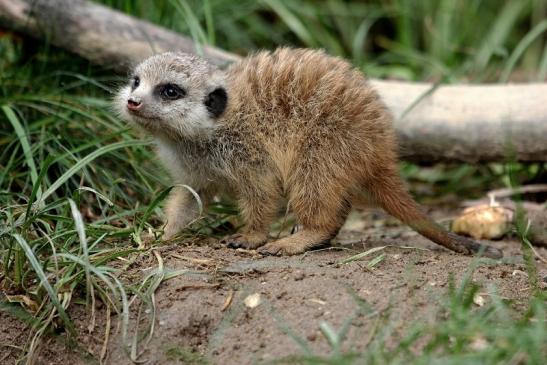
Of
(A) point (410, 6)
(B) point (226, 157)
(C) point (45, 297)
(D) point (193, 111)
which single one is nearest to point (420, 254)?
(B) point (226, 157)

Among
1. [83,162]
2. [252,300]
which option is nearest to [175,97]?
[83,162]

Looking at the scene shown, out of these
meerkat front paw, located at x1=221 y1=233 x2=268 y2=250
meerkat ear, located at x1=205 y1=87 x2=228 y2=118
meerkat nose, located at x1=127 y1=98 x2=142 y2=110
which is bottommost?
meerkat front paw, located at x1=221 y1=233 x2=268 y2=250

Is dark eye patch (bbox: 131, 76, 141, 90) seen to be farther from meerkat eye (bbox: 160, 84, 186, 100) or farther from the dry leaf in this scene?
the dry leaf

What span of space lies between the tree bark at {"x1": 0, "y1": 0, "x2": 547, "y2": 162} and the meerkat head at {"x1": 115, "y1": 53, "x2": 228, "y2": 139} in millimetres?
1118

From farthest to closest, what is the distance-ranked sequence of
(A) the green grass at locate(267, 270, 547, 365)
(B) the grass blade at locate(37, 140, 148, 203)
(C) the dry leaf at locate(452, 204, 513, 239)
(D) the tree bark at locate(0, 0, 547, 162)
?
(D) the tree bark at locate(0, 0, 547, 162) → (C) the dry leaf at locate(452, 204, 513, 239) → (B) the grass blade at locate(37, 140, 148, 203) → (A) the green grass at locate(267, 270, 547, 365)

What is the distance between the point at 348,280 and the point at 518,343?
3.39 feet

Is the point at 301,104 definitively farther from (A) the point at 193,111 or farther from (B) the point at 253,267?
(B) the point at 253,267

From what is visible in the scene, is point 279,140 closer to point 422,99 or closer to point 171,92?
point 171,92

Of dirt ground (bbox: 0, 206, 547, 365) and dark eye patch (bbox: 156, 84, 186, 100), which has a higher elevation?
dark eye patch (bbox: 156, 84, 186, 100)

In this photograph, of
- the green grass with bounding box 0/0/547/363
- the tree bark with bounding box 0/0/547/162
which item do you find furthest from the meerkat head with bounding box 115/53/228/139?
the tree bark with bounding box 0/0/547/162

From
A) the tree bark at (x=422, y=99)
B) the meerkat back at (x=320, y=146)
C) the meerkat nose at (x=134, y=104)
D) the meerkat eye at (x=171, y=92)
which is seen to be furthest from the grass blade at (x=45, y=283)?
the tree bark at (x=422, y=99)

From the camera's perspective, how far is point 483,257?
163 inches

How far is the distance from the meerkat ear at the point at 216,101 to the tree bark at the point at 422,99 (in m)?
1.17

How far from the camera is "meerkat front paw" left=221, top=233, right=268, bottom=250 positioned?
420cm
